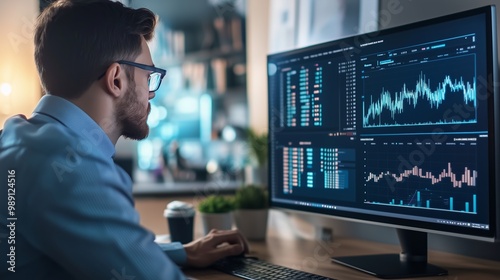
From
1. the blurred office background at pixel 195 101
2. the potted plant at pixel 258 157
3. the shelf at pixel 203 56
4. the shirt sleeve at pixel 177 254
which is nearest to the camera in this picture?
the shirt sleeve at pixel 177 254

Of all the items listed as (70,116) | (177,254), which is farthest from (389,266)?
(70,116)

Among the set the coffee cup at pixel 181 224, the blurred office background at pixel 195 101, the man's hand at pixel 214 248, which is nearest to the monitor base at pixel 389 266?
the man's hand at pixel 214 248

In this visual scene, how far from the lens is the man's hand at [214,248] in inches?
57.9

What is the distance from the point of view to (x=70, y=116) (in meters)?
1.10

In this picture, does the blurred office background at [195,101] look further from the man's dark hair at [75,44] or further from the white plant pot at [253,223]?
the man's dark hair at [75,44]

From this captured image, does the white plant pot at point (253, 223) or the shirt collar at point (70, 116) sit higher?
the shirt collar at point (70, 116)

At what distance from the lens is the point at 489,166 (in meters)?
1.16

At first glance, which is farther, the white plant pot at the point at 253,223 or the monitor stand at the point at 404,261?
the white plant pot at the point at 253,223

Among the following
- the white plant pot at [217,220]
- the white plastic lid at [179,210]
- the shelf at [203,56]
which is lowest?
the white plant pot at [217,220]

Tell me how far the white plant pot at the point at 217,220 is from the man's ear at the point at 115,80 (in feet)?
2.52

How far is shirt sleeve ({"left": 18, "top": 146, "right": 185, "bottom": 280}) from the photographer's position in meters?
0.94

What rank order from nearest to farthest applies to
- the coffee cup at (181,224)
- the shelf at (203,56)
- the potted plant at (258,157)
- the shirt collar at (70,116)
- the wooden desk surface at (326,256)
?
the shirt collar at (70,116)
the wooden desk surface at (326,256)
the coffee cup at (181,224)
the potted plant at (258,157)
the shelf at (203,56)

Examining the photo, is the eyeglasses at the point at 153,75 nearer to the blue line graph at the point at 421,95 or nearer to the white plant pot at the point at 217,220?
the blue line graph at the point at 421,95

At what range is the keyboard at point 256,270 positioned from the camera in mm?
1266
